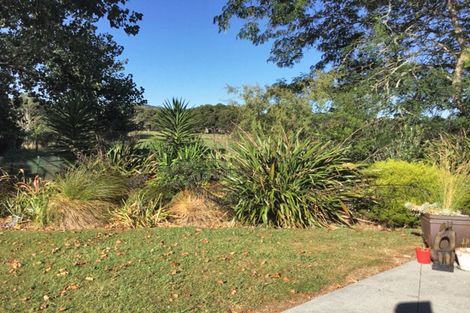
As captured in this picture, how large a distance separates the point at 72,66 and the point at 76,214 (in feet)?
31.4

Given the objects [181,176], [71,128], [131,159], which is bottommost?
[181,176]

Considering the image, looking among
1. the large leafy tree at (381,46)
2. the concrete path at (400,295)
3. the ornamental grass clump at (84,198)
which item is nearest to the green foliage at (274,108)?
the large leafy tree at (381,46)

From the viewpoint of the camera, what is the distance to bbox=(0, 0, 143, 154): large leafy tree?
452 inches

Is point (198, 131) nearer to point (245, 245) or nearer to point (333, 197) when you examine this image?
point (333, 197)

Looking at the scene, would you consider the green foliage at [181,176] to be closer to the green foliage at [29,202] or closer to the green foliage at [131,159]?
the green foliage at [131,159]

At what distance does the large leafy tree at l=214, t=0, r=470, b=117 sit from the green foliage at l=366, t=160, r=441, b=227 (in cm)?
413

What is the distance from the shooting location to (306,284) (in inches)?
195

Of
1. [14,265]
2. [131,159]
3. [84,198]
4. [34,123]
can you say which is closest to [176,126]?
[131,159]

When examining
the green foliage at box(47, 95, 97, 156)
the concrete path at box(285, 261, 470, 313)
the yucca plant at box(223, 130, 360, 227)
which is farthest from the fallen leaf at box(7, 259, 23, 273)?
the green foliage at box(47, 95, 97, 156)

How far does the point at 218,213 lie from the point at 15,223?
3.91 m

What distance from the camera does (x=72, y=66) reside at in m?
16.2

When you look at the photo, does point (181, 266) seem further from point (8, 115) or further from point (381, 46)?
point (8, 115)

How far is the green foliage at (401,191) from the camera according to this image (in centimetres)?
854

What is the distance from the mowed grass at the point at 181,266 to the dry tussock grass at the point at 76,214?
0.64 meters
